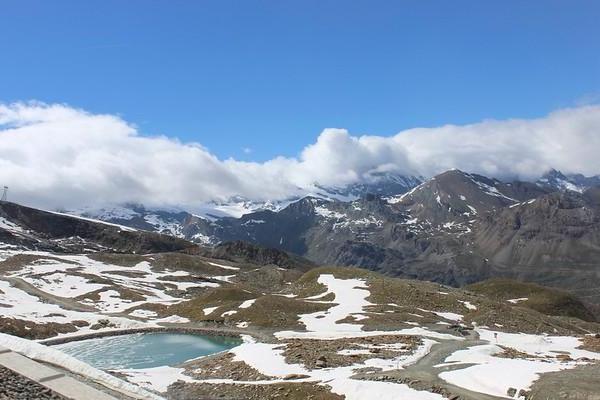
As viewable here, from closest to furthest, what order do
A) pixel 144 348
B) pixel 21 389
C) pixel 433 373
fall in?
pixel 21 389, pixel 433 373, pixel 144 348

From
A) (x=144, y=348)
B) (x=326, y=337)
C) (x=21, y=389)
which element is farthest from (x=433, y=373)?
(x=144, y=348)

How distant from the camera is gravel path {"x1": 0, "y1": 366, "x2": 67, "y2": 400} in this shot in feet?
103

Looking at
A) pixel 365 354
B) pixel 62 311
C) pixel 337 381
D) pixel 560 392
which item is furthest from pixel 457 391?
pixel 62 311

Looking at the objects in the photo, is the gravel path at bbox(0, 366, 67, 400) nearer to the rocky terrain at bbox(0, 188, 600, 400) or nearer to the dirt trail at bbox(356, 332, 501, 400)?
the rocky terrain at bbox(0, 188, 600, 400)

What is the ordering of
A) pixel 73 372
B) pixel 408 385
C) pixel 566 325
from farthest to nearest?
pixel 566 325
pixel 408 385
pixel 73 372

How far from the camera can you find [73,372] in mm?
42906

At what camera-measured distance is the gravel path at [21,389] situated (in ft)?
103

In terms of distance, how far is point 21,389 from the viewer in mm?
32750

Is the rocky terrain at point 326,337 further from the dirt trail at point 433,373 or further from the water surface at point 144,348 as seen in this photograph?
the water surface at point 144,348

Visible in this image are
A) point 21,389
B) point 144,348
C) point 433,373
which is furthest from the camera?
point 144,348

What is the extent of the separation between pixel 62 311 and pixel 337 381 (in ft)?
272

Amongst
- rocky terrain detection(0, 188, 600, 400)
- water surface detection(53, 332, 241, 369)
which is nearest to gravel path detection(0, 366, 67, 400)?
rocky terrain detection(0, 188, 600, 400)

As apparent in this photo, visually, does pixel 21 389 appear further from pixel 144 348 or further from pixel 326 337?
pixel 326 337

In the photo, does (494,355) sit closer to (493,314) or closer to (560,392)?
(560,392)
